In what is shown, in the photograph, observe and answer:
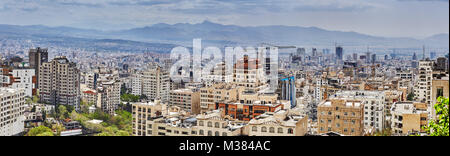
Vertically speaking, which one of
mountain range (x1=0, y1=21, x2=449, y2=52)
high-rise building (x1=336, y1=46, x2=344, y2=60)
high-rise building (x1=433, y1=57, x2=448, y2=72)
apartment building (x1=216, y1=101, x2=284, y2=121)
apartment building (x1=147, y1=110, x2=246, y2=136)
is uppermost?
mountain range (x1=0, y1=21, x2=449, y2=52)

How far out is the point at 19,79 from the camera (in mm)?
3314

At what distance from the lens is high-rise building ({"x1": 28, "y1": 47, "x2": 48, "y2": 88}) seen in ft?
11.0

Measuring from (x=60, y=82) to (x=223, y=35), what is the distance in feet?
4.86

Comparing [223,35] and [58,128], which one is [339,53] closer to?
[223,35]

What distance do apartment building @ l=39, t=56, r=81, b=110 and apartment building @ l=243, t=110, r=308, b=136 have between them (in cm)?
154

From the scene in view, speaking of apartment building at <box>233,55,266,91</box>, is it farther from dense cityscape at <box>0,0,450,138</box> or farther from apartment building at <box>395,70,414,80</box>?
apartment building at <box>395,70,414,80</box>

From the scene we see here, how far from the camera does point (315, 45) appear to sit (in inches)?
130

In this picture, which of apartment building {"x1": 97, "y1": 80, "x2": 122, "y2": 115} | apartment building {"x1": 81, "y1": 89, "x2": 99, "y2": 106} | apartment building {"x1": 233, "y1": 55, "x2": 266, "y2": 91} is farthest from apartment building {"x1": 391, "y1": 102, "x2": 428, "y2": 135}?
apartment building {"x1": 81, "y1": 89, "x2": 99, "y2": 106}

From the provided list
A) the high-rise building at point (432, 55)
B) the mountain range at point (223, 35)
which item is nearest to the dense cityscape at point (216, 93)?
the high-rise building at point (432, 55)

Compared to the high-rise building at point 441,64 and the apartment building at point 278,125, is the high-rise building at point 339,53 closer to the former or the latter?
the apartment building at point 278,125

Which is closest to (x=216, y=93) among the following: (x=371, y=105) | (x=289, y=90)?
(x=289, y=90)

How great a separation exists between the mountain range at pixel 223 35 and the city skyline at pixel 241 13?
0.04m

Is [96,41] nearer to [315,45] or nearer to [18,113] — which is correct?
[18,113]
